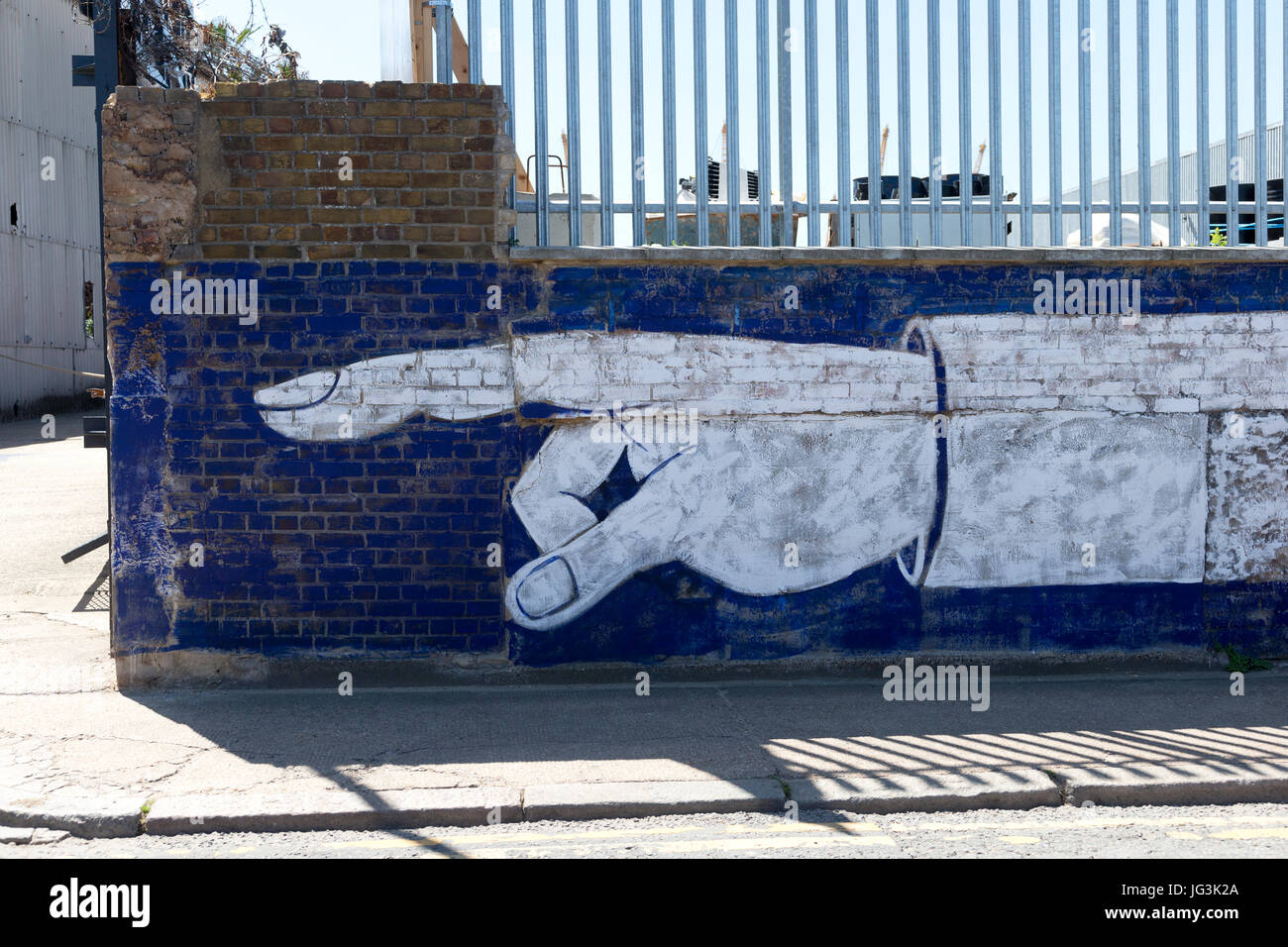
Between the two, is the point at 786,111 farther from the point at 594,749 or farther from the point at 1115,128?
the point at 594,749

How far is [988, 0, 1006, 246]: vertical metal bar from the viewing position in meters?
7.11

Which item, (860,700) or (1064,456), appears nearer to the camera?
(860,700)

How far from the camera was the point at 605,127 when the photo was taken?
6.98 meters

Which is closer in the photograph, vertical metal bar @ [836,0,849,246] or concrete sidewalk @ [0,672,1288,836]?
concrete sidewalk @ [0,672,1288,836]

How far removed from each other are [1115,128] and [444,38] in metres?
4.30

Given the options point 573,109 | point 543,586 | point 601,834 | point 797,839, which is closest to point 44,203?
point 573,109

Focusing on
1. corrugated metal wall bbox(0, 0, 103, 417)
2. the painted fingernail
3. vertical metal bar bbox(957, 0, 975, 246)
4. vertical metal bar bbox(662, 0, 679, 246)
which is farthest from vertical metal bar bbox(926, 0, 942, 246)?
corrugated metal wall bbox(0, 0, 103, 417)

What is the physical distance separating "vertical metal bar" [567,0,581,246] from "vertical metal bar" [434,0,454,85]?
17 cm

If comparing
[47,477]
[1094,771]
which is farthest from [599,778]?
[47,477]

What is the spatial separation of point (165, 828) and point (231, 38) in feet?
19.0

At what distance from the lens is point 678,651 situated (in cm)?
682

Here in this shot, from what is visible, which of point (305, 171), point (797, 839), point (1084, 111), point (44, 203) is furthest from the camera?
point (44, 203)

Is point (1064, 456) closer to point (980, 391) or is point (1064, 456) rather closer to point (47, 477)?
point (980, 391)

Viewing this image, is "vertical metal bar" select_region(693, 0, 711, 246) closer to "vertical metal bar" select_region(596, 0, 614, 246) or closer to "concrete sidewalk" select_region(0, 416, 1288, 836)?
"vertical metal bar" select_region(596, 0, 614, 246)
